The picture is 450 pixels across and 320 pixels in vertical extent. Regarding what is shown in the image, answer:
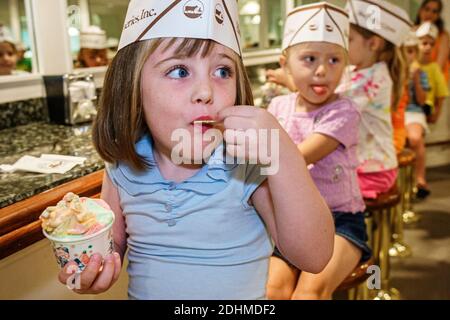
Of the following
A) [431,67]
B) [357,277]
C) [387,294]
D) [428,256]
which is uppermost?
[431,67]

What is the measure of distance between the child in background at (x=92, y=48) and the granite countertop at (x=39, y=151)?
353mm

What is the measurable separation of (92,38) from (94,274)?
132 cm

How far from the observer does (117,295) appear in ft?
4.41

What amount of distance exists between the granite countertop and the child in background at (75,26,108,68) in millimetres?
353

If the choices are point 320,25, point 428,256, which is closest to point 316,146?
point 320,25

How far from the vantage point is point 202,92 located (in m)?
0.73

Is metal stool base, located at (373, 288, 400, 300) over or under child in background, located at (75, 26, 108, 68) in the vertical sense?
under

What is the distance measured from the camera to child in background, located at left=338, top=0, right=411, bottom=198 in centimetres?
165

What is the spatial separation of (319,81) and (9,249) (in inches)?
35.3

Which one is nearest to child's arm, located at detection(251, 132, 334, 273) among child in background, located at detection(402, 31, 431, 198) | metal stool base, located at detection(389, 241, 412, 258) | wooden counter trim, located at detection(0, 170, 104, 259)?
wooden counter trim, located at detection(0, 170, 104, 259)

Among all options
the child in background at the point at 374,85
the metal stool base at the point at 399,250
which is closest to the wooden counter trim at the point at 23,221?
the child in background at the point at 374,85

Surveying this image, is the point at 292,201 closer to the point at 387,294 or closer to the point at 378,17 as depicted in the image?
the point at 378,17

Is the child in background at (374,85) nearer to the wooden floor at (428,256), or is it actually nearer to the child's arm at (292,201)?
the wooden floor at (428,256)

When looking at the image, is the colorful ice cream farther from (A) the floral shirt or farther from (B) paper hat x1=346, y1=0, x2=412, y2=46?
(B) paper hat x1=346, y1=0, x2=412, y2=46
